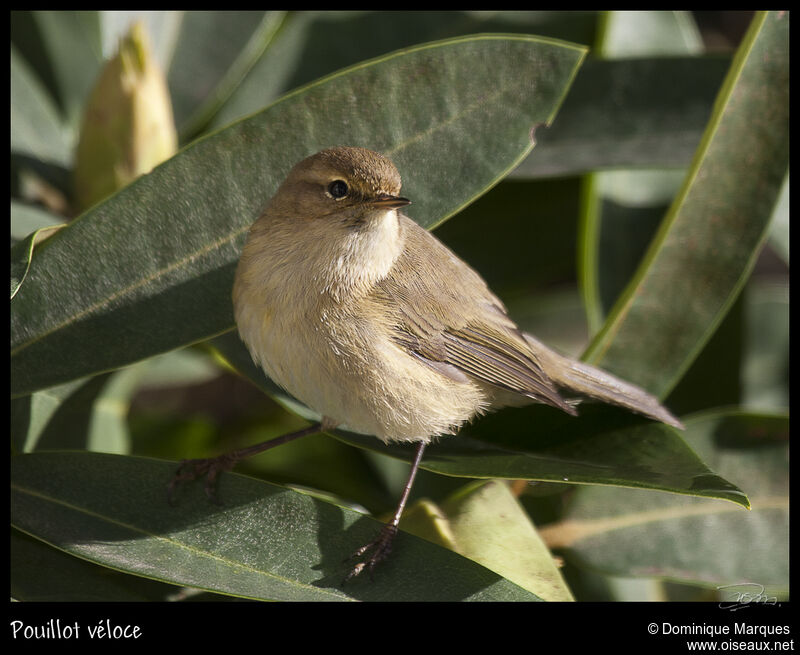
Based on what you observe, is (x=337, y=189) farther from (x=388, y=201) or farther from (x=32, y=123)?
(x=32, y=123)

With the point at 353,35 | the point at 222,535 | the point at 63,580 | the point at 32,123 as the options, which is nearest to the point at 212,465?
the point at 222,535

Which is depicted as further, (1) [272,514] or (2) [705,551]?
(2) [705,551]

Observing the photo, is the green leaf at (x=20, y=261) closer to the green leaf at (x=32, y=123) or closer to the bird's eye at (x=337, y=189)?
the bird's eye at (x=337, y=189)

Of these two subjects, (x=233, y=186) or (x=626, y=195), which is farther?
(x=626, y=195)

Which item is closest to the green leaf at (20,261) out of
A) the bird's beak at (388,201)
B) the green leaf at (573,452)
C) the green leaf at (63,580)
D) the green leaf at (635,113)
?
the green leaf at (63,580)

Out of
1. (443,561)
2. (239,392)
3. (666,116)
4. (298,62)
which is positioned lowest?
(443,561)

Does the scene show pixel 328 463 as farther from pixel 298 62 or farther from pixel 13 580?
pixel 298 62

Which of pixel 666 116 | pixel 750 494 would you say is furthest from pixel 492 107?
pixel 750 494
